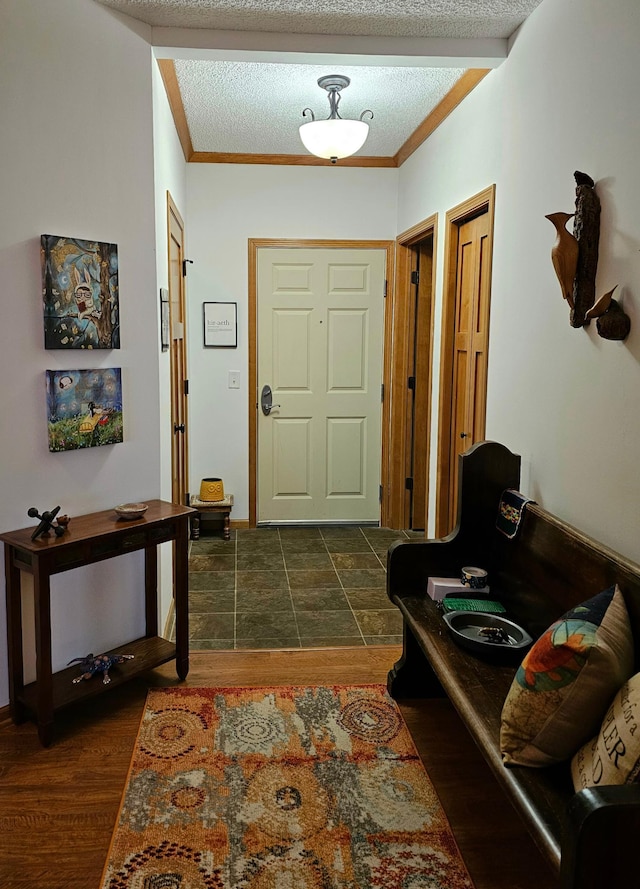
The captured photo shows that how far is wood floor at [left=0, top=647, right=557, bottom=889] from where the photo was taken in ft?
6.00

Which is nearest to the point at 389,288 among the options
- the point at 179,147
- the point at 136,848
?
the point at 179,147

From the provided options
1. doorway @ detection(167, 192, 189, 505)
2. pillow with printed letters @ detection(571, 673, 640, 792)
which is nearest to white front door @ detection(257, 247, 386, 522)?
doorway @ detection(167, 192, 189, 505)

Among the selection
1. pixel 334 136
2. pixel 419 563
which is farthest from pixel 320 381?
pixel 419 563

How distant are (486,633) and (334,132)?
2504 millimetres

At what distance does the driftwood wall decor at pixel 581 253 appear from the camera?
2.07 m

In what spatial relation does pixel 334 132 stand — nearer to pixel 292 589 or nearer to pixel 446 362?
pixel 446 362

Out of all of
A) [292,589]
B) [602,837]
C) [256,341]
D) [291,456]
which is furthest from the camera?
[291,456]

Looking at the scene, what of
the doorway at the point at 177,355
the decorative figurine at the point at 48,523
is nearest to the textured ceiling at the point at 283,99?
the doorway at the point at 177,355

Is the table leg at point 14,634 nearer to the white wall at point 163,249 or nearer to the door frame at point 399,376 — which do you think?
the white wall at point 163,249

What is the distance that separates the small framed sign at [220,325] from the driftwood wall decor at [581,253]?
3.06 metres

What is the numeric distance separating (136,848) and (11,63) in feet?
7.76

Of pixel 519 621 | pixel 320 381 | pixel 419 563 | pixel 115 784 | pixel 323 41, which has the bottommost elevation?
pixel 115 784

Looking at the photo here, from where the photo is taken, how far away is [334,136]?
11.5 feet

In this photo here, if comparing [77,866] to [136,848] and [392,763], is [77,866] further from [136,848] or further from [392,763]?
[392,763]
